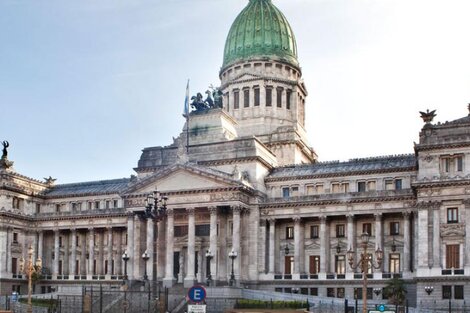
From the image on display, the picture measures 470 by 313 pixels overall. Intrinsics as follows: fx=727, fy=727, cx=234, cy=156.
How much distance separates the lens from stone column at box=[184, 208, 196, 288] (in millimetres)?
90938

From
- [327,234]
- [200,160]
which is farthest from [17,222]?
[327,234]

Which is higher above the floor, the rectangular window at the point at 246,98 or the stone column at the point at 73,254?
the rectangular window at the point at 246,98

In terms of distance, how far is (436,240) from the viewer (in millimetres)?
80688

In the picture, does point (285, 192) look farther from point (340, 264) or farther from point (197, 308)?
point (197, 308)

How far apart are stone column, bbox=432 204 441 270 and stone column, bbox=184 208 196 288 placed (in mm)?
29364

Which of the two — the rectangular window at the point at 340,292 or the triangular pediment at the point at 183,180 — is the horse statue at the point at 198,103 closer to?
the triangular pediment at the point at 183,180

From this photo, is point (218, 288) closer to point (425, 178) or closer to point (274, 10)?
point (425, 178)

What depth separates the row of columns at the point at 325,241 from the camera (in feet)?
289

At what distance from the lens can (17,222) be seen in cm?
11081

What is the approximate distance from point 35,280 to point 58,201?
13894 mm

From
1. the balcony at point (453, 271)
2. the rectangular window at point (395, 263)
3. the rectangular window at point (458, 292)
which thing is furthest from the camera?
the rectangular window at point (395, 263)

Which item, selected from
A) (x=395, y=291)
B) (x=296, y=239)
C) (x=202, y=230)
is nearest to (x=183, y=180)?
(x=202, y=230)

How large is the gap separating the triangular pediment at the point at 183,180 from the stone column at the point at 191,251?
3.58 meters

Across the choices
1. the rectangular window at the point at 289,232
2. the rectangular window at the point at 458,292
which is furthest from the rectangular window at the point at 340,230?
the rectangular window at the point at 458,292
